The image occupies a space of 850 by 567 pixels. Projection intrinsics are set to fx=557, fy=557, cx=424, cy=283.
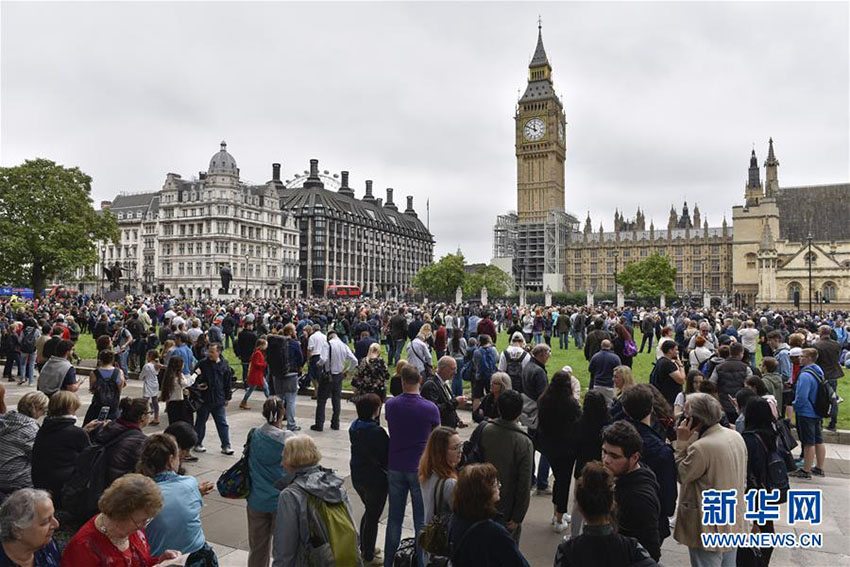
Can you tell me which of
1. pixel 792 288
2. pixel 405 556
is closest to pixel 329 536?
pixel 405 556

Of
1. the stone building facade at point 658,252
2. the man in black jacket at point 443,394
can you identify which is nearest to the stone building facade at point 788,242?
the stone building facade at point 658,252

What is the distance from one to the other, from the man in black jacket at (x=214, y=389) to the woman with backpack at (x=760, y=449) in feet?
24.5

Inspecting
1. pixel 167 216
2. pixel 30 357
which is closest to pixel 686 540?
pixel 30 357

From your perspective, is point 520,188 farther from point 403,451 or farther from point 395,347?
point 403,451

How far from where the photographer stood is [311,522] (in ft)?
12.5

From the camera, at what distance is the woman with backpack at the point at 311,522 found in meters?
3.76

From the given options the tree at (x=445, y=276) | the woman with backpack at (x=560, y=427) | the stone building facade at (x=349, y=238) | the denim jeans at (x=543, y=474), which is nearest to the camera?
the woman with backpack at (x=560, y=427)

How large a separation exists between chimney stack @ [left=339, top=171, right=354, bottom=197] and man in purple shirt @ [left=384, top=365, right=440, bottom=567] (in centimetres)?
10820

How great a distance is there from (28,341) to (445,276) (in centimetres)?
7361

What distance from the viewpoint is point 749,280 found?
86312mm

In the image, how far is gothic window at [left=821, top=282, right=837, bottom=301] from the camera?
232ft

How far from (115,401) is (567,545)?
7214mm

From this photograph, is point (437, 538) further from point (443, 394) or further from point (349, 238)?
point (349, 238)

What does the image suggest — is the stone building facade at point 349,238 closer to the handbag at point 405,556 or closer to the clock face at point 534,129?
the clock face at point 534,129
